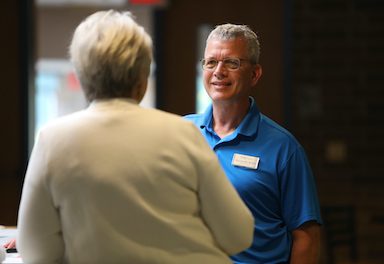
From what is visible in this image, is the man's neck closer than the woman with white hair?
No

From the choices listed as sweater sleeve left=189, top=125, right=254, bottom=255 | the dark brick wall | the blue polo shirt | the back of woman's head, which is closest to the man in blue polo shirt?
the blue polo shirt

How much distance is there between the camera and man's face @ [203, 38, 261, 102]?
193 centimetres

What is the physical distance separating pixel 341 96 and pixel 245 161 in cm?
353

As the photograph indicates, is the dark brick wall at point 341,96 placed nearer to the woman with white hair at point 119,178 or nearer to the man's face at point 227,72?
the man's face at point 227,72

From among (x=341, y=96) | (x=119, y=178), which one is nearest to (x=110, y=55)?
(x=119, y=178)

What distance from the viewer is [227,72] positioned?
6.34 feet

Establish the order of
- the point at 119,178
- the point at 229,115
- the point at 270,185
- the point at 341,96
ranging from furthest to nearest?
the point at 341,96
the point at 229,115
the point at 270,185
the point at 119,178

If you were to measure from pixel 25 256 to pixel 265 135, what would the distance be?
86 cm

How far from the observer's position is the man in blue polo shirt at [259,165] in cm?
187

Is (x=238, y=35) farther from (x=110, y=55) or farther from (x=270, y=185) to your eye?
(x=110, y=55)

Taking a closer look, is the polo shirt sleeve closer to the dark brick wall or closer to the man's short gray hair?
the man's short gray hair

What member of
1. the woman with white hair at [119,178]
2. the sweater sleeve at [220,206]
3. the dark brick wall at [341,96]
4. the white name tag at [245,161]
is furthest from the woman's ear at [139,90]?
the dark brick wall at [341,96]

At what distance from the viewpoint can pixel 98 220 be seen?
1292mm

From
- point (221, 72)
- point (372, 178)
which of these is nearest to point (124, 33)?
point (221, 72)
